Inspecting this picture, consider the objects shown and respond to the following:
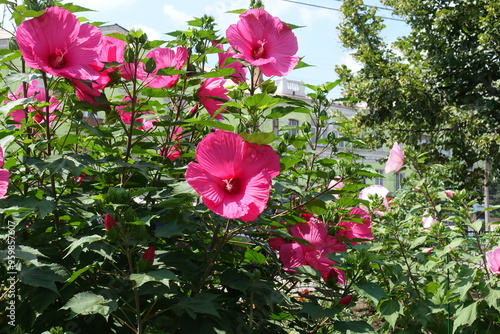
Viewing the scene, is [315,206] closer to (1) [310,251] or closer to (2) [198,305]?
(1) [310,251]

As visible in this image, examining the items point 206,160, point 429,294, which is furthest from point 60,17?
point 429,294

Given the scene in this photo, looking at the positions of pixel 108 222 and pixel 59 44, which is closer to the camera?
pixel 108 222

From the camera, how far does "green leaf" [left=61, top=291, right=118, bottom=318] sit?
1.03 m

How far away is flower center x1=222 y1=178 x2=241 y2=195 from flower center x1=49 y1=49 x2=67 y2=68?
1.62ft

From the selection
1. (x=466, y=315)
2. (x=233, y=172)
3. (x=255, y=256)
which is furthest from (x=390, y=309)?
(x=233, y=172)

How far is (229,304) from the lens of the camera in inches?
56.9

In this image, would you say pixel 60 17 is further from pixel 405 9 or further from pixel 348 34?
pixel 348 34

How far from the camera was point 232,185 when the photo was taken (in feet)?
3.59

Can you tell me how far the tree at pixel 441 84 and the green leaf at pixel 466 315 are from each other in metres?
6.93

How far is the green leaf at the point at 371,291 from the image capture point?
1341 millimetres

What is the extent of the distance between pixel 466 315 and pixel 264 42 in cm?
128

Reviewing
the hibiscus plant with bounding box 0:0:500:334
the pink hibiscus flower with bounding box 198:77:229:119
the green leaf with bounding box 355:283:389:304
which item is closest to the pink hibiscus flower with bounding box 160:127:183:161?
the hibiscus plant with bounding box 0:0:500:334

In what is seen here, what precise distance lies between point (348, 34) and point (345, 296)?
10.4 meters

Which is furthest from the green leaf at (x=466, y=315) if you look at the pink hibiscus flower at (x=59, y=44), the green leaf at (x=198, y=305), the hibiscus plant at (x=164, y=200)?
the pink hibiscus flower at (x=59, y=44)
